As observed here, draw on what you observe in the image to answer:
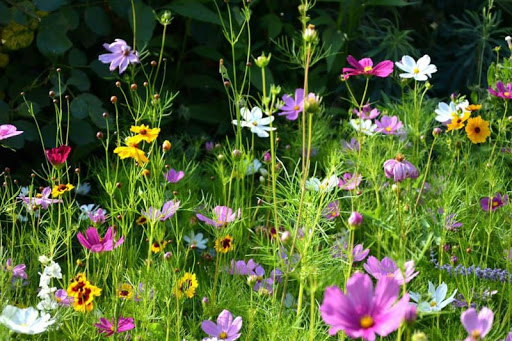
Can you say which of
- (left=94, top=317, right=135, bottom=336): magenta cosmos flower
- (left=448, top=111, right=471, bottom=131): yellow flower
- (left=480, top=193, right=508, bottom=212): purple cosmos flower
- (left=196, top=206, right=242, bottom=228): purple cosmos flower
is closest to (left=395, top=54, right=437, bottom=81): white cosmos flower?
(left=448, top=111, right=471, bottom=131): yellow flower

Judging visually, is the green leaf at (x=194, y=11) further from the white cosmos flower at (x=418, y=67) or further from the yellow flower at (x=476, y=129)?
the yellow flower at (x=476, y=129)

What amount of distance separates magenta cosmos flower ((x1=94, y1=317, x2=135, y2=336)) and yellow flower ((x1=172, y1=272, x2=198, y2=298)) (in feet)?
0.31

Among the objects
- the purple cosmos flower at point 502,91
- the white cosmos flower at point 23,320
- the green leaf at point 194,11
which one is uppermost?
the green leaf at point 194,11

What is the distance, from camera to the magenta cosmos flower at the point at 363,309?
792 mm

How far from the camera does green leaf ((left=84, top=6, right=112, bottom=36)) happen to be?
1974 millimetres

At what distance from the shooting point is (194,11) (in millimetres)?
2010

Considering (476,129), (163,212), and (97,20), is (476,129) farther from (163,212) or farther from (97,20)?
(97,20)

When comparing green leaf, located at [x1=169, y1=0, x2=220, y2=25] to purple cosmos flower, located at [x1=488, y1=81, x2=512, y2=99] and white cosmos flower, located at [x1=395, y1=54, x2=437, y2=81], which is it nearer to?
white cosmos flower, located at [x1=395, y1=54, x2=437, y2=81]

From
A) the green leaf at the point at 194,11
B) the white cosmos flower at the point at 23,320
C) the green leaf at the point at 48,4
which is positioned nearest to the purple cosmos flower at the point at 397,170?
the white cosmos flower at the point at 23,320

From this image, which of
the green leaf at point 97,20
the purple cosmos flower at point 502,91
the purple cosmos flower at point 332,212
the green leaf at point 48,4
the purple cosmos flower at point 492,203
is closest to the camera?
the purple cosmos flower at point 332,212

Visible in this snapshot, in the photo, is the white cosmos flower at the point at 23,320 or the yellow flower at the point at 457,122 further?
the yellow flower at the point at 457,122

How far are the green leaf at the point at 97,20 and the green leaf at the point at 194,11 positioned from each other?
181 millimetres

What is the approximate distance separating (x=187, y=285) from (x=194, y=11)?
966 mm

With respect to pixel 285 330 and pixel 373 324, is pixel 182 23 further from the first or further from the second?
pixel 373 324
